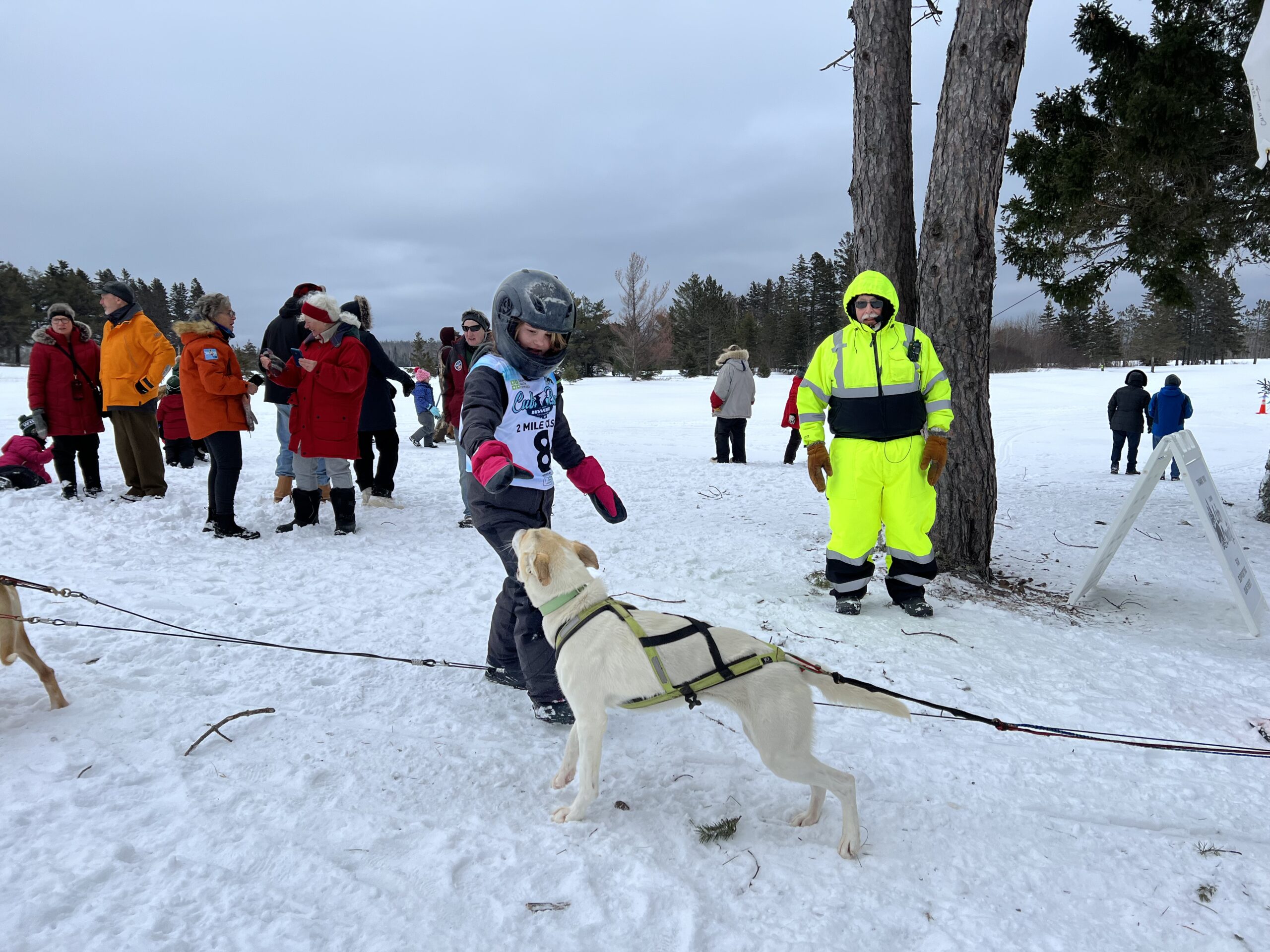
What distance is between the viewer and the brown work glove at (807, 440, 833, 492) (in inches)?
187

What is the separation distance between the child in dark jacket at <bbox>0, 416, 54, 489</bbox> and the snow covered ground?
2.29m

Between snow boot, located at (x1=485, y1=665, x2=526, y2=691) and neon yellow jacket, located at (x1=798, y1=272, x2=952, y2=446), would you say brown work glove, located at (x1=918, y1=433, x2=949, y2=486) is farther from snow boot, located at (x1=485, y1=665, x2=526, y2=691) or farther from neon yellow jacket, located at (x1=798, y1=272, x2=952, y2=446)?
snow boot, located at (x1=485, y1=665, x2=526, y2=691)

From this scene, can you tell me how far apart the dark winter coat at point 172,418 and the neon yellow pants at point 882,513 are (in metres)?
9.44

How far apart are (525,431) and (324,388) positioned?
376cm

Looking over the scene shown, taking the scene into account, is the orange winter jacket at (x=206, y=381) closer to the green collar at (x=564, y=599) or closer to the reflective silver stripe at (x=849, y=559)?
the green collar at (x=564, y=599)

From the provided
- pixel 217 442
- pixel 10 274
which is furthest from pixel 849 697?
pixel 10 274

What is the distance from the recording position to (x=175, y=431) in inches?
376

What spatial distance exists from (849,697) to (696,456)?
1156 centimetres

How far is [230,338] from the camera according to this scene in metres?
6.29

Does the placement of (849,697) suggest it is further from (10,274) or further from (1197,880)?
(10,274)

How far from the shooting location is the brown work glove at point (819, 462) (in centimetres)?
475

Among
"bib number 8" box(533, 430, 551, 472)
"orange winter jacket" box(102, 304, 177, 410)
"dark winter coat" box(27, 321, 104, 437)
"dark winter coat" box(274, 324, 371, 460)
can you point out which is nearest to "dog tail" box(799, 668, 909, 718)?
"bib number 8" box(533, 430, 551, 472)

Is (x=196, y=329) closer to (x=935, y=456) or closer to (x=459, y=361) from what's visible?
(x=459, y=361)

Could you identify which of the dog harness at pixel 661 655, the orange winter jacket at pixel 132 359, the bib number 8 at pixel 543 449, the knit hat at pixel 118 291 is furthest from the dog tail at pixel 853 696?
the knit hat at pixel 118 291
